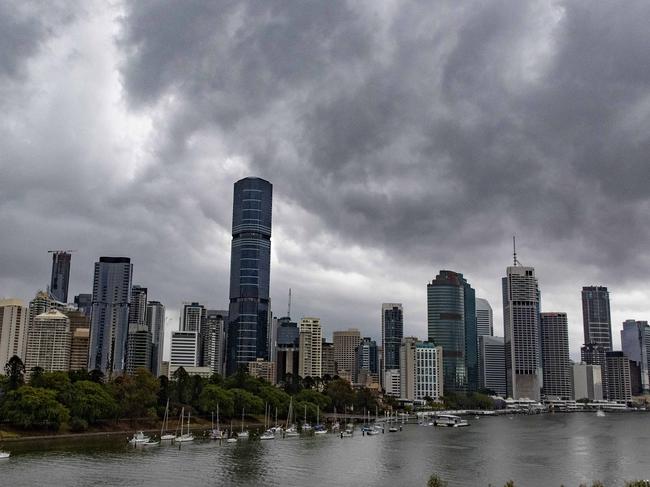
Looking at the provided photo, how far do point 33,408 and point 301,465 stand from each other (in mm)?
70216

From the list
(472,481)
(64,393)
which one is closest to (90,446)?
(64,393)

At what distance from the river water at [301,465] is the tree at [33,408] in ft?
23.2

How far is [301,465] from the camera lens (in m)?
143

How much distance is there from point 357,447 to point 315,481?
225 feet

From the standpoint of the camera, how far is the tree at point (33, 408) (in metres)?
168

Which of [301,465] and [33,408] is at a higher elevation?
[33,408]

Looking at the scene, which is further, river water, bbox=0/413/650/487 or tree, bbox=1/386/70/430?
tree, bbox=1/386/70/430

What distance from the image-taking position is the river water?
395 ft

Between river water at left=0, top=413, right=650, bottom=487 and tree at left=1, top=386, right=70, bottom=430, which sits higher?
tree at left=1, top=386, right=70, bottom=430

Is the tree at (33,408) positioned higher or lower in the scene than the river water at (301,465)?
higher

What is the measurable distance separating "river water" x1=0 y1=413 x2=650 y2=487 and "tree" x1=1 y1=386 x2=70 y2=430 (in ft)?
23.2

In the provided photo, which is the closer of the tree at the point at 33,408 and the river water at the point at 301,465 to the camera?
the river water at the point at 301,465

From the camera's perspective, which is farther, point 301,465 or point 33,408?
point 33,408

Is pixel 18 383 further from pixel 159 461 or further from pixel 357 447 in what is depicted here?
pixel 357 447
